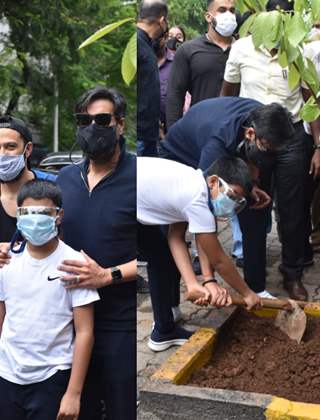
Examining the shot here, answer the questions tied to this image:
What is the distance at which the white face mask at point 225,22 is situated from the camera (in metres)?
2.09

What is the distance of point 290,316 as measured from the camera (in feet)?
8.39

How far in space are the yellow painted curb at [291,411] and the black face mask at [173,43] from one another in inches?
46.3

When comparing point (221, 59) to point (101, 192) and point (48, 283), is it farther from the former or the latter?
point (48, 283)

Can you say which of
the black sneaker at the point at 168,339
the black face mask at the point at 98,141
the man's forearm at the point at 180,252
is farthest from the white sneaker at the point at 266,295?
the black face mask at the point at 98,141

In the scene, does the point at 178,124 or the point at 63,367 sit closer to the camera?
the point at 63,367

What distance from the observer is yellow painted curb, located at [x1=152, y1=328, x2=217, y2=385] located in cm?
241

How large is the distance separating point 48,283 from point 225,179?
2.07 ft

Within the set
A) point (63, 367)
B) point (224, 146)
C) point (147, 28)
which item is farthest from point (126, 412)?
point (147, 28)

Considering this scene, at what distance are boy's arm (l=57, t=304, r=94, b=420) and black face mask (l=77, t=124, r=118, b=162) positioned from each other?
1.36 ft

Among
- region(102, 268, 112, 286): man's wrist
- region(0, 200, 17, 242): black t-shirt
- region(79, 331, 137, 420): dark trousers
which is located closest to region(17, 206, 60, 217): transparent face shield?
region(0, 200, 17, 242): black t-shirt

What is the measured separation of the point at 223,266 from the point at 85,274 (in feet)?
1.74

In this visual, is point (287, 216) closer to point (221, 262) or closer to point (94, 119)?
point (221, 262)

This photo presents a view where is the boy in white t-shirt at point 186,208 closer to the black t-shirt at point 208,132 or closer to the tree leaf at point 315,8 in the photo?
the black t-shirt at point 208,132

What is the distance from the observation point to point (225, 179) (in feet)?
7.11
